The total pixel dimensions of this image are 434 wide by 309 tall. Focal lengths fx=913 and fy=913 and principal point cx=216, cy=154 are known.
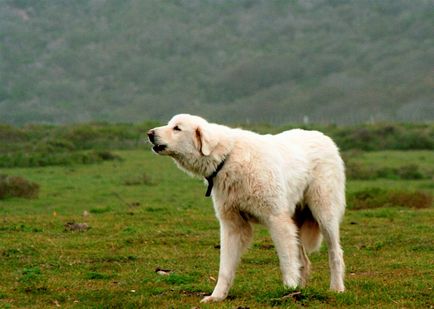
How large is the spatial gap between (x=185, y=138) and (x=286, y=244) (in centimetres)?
180

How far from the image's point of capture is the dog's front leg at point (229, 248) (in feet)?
37.2

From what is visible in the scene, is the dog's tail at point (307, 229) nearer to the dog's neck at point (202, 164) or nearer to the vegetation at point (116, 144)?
the dog's neck at point (202, 164)

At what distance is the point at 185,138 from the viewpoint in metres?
11.3

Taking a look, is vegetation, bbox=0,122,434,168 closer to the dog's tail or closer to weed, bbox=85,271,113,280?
weed, bbox=85,271,113,280

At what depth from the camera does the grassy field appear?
11.4 m

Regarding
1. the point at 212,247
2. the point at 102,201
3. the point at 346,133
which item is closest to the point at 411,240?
the point at 212,247

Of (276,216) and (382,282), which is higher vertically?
(276,216)

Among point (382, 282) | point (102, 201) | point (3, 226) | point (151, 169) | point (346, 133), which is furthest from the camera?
point (346, 133)

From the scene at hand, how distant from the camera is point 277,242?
36.7 ft

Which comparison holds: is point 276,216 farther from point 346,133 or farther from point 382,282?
point 346,133

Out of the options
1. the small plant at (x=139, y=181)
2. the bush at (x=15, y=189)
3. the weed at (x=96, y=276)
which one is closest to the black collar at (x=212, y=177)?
the weed at (x=96, y=276)

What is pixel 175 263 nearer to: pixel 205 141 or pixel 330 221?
pixel 330 221

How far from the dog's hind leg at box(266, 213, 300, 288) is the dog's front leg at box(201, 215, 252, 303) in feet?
1.37

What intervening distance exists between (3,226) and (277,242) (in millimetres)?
9947
